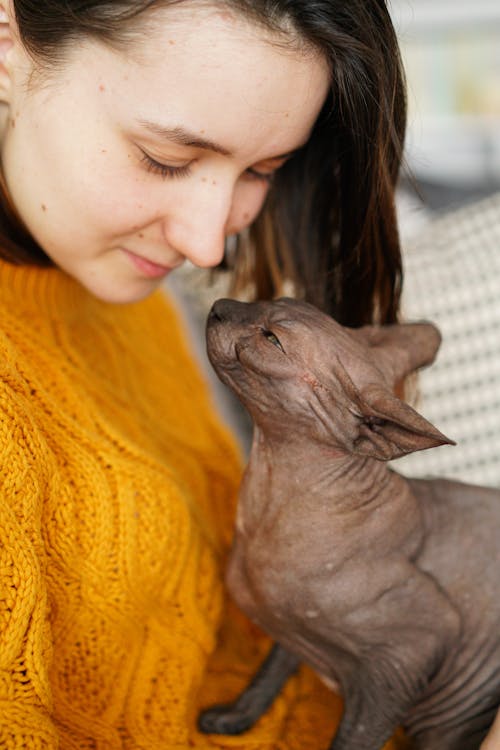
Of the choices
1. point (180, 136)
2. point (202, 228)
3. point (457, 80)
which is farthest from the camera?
point (457, 80)

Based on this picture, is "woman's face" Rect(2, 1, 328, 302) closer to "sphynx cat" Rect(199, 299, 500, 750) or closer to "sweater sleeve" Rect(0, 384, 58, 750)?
A: "sphynx cat" Rect(199, 299, 500, 750)

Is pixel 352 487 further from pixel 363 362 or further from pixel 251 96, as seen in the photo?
pixel 251 96

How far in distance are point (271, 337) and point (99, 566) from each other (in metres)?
0.31

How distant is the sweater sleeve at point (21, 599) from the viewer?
2.47 ft

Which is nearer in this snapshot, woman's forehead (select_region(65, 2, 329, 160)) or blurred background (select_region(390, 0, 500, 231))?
woman's forehead (select_region(65, 2, 329, 160))

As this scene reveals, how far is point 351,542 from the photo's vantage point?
92cm

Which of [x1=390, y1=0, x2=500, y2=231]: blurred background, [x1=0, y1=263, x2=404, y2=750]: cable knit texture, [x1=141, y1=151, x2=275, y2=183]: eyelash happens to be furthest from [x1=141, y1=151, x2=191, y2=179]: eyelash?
[x1=390, y1=0, x2=500, y2=231]: blurred background

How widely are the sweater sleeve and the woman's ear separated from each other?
0.34 meters

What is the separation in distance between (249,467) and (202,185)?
1.05 feet

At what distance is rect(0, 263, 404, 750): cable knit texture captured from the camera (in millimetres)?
798

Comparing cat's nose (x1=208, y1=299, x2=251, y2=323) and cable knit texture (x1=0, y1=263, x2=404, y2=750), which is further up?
cat's nose (x1=208, y1=299, x2=251, y2=323)

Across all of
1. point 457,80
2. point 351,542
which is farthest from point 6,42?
point 457,80

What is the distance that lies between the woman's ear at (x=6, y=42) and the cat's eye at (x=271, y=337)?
39 centimetres

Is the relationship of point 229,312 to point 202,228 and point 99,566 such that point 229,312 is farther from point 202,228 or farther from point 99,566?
point 99,566
